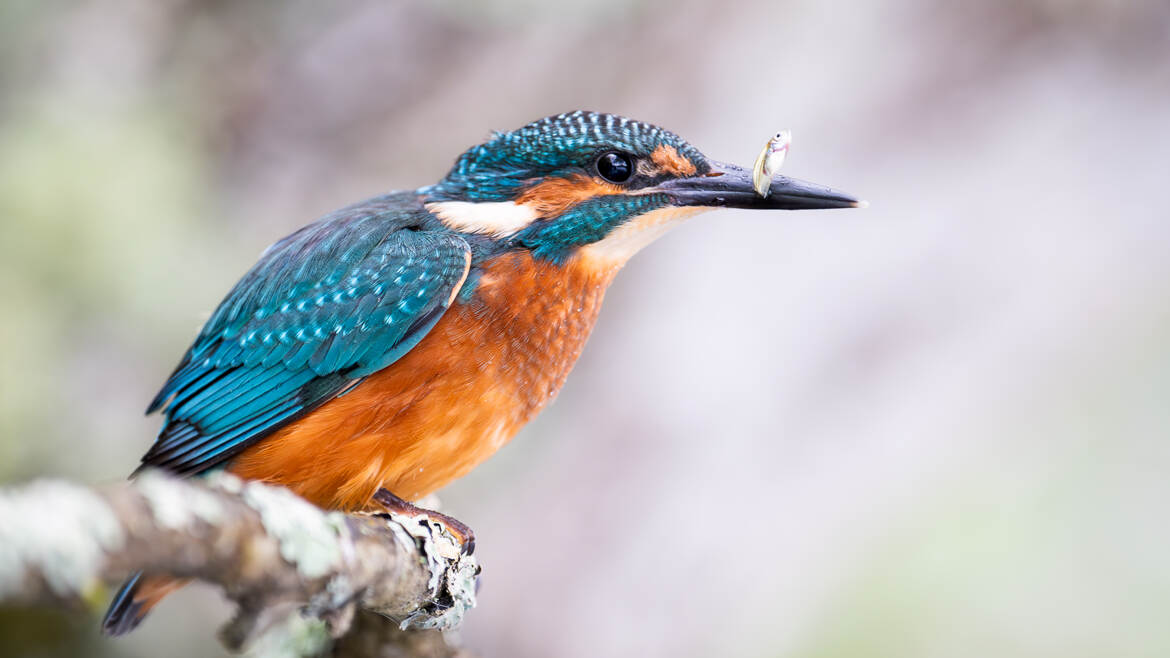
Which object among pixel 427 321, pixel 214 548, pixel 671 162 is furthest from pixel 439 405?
pixel 214 548

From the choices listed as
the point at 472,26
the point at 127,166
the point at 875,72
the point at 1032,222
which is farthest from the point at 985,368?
the point at 127,166

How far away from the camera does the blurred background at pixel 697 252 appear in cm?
421

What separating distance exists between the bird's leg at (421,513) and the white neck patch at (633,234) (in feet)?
2.46

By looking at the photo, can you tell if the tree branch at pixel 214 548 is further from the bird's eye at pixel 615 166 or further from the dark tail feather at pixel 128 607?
the bird's eye at pixel 615 166

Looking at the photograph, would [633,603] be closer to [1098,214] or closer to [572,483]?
[572,483]

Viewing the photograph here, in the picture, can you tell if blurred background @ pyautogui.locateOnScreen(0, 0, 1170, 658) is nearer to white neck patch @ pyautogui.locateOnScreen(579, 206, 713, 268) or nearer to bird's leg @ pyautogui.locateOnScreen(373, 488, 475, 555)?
white neck patch @ pyautogui.locateOnScreen(579, 206, 713, 268)

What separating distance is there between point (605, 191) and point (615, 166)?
7 centimetres

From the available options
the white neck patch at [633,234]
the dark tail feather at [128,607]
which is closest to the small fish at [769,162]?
the white neck patch at [633,234]

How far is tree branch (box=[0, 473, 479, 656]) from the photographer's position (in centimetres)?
100

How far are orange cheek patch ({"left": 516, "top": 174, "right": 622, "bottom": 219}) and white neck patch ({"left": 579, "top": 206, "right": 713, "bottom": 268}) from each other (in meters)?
0.10

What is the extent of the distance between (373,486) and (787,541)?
2.69 m

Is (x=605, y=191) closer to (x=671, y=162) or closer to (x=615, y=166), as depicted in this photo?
(x=615, y=166)

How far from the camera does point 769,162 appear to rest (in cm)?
235

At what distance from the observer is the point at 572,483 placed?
4.40 m
